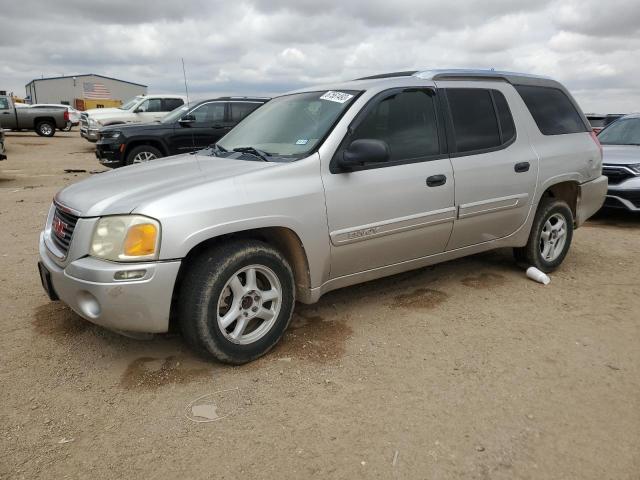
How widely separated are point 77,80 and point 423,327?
2145 inches

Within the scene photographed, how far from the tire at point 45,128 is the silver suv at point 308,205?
23.5 m

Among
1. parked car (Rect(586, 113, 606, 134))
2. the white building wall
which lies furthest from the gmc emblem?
the white building wall

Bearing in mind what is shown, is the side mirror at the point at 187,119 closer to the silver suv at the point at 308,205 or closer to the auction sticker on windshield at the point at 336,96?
the silver suv at the point at 308,205

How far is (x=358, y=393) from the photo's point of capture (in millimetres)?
2965

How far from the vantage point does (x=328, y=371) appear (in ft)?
10.6

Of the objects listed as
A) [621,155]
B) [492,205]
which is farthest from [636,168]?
[492,205]

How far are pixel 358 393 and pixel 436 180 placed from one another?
5.72 ft

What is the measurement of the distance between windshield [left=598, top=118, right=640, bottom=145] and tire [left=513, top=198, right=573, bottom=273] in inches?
177

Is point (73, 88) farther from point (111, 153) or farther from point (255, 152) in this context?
point (255, 152)

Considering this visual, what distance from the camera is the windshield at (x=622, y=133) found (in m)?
8.62

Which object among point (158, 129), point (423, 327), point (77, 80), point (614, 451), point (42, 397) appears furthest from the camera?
point (77, 80)

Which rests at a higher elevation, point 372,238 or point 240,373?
point 372,238

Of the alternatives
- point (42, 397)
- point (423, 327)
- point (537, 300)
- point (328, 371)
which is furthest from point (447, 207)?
point (42, 397)

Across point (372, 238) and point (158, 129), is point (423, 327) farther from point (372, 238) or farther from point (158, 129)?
point (158, 129)
